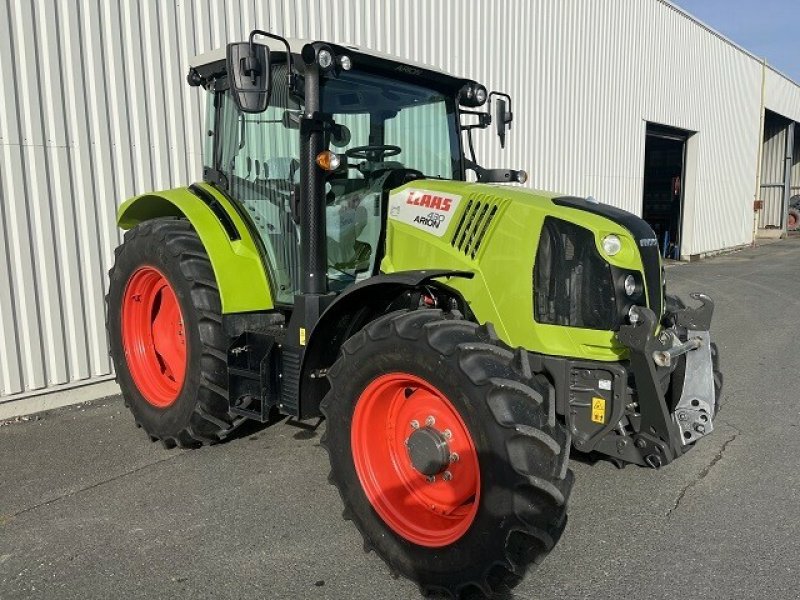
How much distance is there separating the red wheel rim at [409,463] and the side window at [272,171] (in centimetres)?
108

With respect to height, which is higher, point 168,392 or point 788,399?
point 168,392

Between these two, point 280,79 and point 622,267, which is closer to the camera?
point 622,267

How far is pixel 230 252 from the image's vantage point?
389 centimetres

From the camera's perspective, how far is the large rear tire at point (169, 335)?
12.6ft

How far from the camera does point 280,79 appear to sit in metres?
3.60

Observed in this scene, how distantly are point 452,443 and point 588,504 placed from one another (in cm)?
115

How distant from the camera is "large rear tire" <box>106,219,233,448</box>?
12.6ft

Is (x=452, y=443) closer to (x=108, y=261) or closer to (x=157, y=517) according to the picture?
(x=157, y=517)

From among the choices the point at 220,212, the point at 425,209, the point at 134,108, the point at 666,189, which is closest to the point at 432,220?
the point at 425,209

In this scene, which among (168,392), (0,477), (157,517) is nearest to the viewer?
(157,517)

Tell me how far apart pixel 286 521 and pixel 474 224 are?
1719 millimetres

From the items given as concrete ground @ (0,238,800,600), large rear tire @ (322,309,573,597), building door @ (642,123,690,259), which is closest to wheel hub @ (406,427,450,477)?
large rear tire @ (322,309,573,597)

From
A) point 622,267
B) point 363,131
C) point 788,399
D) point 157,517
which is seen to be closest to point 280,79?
point 363,131

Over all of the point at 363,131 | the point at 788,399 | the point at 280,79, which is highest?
the point at 280,79
